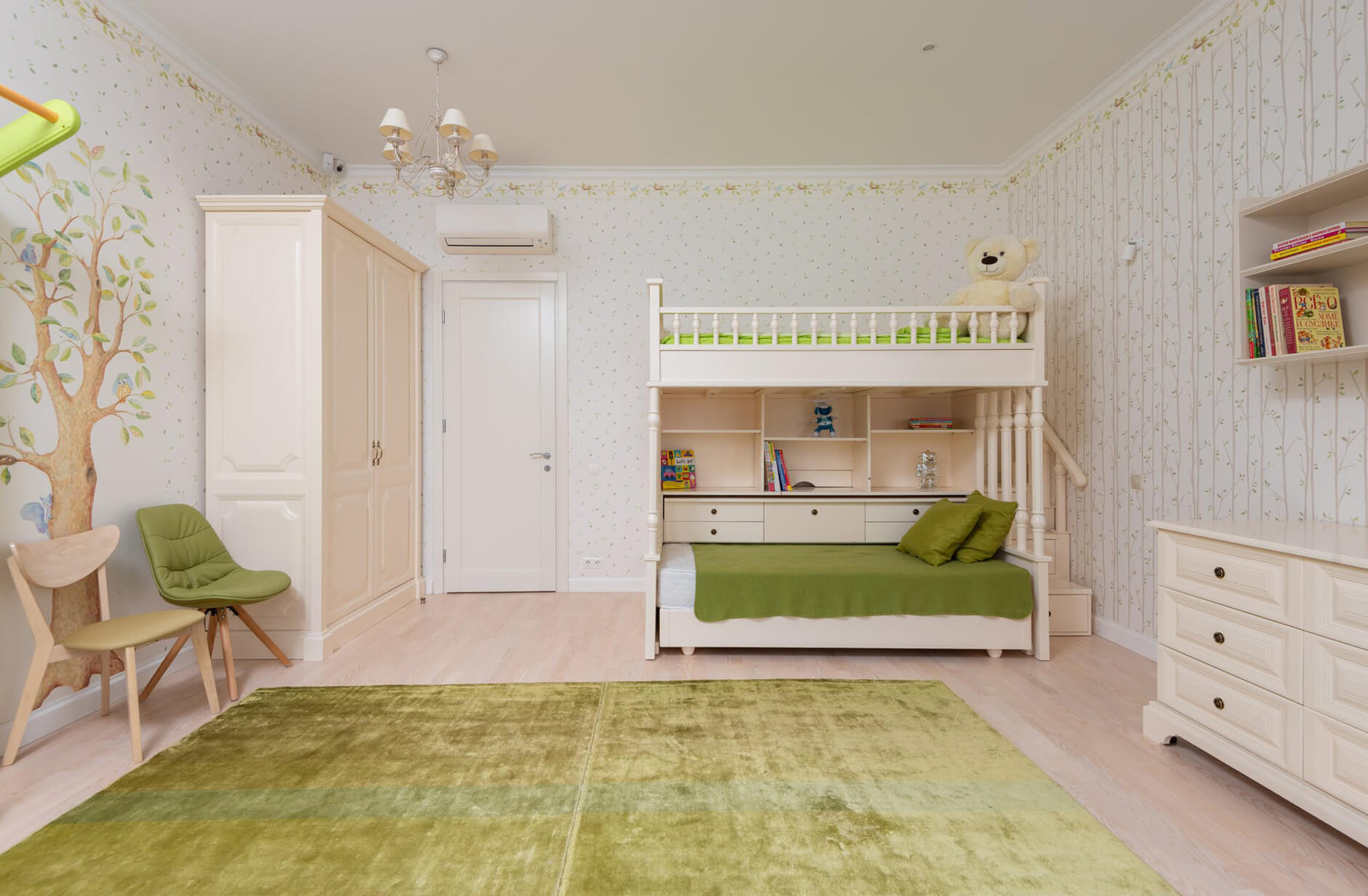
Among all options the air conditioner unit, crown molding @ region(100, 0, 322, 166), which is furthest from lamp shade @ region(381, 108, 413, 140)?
the air conditioner unit

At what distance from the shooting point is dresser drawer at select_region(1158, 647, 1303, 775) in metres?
1.75

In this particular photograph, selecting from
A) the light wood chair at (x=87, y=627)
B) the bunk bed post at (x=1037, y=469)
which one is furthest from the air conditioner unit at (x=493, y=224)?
the bunk bed post at (x=1037, y=469)

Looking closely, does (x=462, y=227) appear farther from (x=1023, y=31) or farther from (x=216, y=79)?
(x=1023, y=31)

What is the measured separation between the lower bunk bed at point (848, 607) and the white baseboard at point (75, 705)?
229cm

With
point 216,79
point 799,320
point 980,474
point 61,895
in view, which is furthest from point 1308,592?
point 216,79

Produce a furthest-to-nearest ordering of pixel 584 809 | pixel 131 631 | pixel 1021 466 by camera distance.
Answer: pixel 1021 466 → pixel 131 631 → pixel 584 809

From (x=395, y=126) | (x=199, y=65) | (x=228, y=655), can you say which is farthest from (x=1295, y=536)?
(x=199, y=65)

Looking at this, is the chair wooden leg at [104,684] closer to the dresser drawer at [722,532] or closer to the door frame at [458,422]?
the door frame at [458,422]

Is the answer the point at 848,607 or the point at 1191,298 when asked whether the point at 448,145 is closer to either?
the point at 848,607

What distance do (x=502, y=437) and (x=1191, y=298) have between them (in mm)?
3938

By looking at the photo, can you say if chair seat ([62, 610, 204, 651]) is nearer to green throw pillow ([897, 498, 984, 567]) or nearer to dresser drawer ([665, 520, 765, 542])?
dresser drawer ([665, 520, 765, 542])

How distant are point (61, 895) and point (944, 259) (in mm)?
4961

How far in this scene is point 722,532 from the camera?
3.88m

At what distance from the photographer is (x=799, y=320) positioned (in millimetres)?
4117
